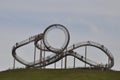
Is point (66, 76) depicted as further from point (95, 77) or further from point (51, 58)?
point (51, 58)

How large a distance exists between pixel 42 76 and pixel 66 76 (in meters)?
4.41

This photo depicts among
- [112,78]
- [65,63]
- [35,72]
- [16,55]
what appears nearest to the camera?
[112,78]

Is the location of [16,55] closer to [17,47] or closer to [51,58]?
[17,47]

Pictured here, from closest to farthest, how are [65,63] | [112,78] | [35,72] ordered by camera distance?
[112,78], [35,72], [65,63]

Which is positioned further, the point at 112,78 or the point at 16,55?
the point at 16,55

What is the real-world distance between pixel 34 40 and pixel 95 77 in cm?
2640

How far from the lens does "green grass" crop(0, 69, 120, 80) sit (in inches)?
2653

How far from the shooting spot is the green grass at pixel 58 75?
67.4 meters

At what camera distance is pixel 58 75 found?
70.7m

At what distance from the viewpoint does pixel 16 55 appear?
3632 inches

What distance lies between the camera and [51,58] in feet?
286

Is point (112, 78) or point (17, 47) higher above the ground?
point (17, 47)

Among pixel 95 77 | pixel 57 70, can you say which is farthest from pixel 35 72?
pixel 95 77

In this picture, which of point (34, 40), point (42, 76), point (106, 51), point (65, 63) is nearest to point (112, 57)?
point (106, 51)
